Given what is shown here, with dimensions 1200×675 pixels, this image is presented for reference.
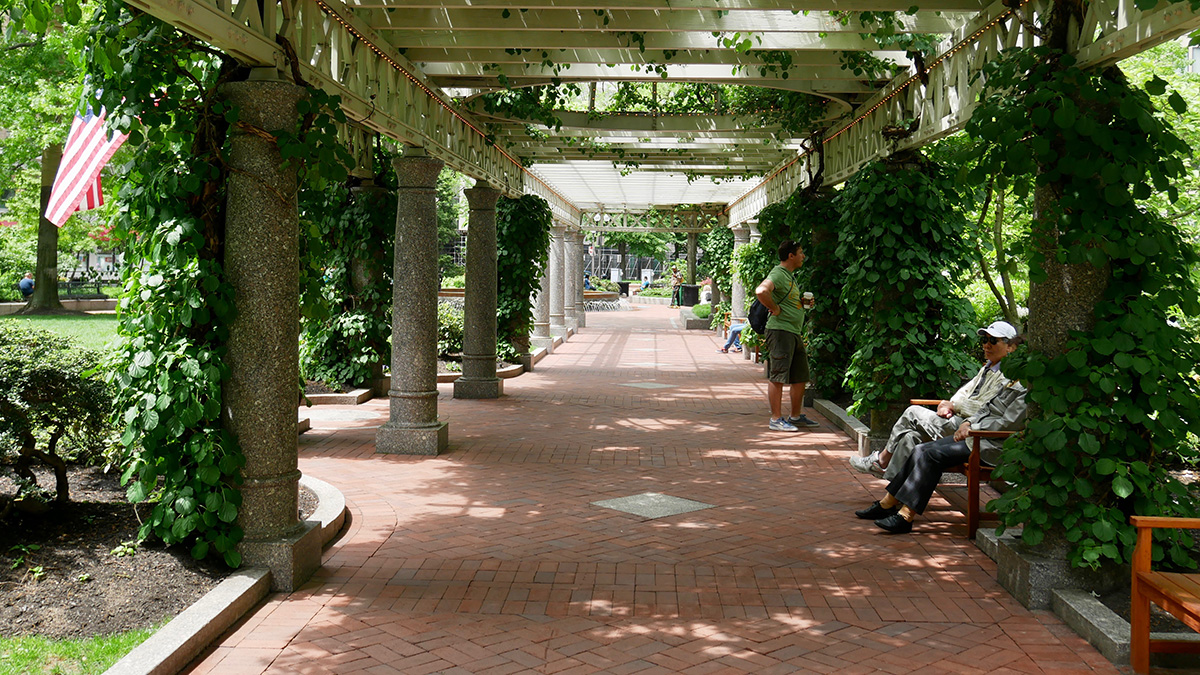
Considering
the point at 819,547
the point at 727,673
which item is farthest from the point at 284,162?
the point at 819,547

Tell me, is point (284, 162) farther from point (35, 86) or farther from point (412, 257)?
point (35, 86)

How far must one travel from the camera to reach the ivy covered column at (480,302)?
40.8 ft

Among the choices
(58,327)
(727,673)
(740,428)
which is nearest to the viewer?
(727,673)

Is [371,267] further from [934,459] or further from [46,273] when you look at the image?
[46,273]

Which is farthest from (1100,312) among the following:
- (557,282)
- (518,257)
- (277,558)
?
(557,282)

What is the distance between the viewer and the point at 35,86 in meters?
24.2

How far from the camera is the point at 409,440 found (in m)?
8.89

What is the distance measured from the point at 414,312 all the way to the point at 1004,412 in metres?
5.23

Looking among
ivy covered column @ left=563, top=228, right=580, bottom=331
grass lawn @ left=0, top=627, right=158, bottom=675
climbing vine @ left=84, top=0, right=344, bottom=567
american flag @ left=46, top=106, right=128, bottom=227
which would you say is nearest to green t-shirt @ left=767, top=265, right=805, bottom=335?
climbing vine @ left=84, top=0, right=344, bottom=567

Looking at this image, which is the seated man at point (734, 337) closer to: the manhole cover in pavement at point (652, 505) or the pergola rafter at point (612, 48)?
the pergola rafter at point (612, 48)

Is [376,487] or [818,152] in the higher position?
[818,152]

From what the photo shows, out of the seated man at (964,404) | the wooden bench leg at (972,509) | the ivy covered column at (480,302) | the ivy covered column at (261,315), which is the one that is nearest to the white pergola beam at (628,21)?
the seated man at (964,404)

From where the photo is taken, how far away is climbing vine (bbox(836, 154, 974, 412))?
7938 mm

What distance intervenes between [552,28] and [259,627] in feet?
15.7
